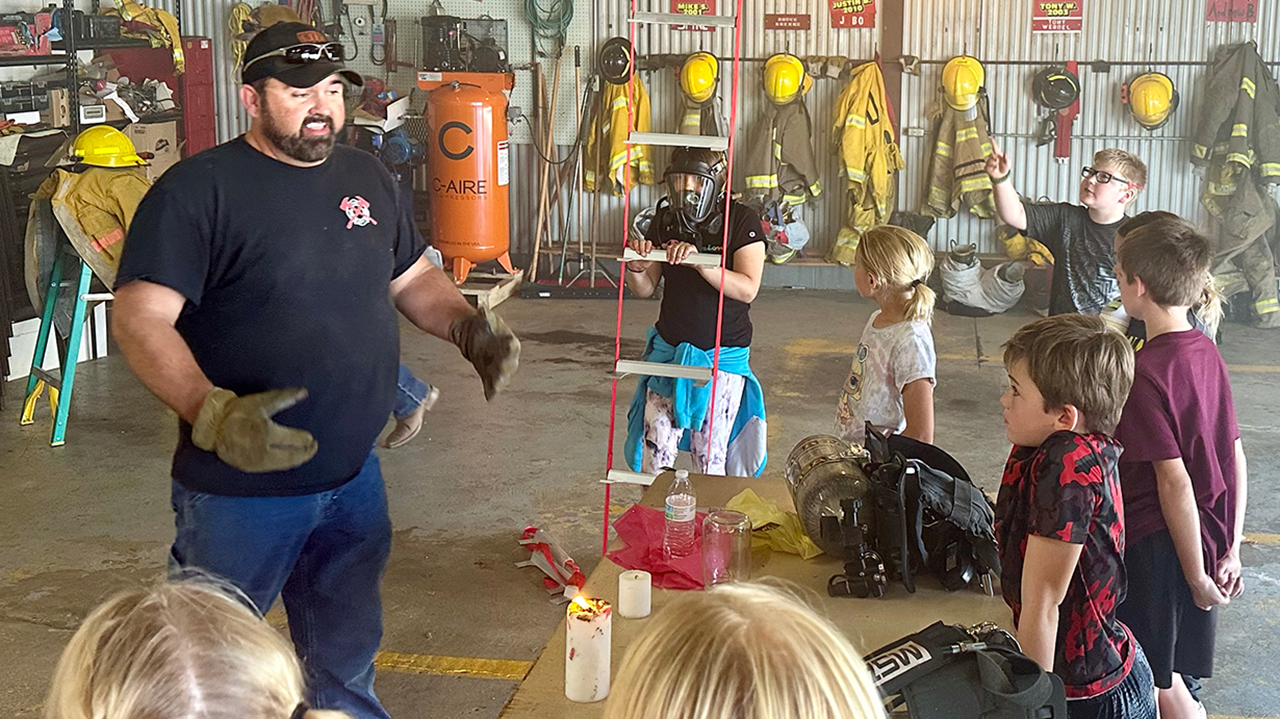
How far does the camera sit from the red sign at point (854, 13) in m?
11.3

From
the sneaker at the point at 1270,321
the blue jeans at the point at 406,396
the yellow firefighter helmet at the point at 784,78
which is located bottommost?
the sneaker at the point at 1270,321

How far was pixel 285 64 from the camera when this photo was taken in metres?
3.20

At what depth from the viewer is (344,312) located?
3271mm

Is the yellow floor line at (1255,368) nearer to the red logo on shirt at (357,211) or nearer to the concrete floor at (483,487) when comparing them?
the concrete floor at (483,487)

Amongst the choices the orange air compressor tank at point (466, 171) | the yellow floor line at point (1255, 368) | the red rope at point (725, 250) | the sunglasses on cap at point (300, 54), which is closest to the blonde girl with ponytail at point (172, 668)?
the sunglasses on cap at point (300, 54)

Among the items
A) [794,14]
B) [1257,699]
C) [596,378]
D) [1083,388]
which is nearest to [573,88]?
[794,14]

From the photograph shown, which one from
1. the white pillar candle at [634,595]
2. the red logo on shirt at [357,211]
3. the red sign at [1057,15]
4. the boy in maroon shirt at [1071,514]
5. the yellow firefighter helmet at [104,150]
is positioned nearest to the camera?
the boy in maroon shirt at [1071,514]

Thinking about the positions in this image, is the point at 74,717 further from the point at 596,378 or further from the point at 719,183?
the point at 596,378

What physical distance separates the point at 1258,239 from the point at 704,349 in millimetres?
6993

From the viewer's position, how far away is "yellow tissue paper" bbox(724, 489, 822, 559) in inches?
140

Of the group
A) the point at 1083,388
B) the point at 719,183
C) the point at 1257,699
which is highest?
the point at 719,183

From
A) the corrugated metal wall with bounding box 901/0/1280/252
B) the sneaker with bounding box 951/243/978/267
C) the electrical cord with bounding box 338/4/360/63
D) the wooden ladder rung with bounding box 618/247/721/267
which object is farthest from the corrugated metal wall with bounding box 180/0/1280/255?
the wooden ladder rung with bounding box 618/247/721/267

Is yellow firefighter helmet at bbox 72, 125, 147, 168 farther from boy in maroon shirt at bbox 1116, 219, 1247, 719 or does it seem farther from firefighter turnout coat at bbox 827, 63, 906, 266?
boy in maroon shirt at bbox 1116, 219, 1247, 719

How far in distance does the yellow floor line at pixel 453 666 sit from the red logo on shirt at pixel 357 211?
6.24 ft
